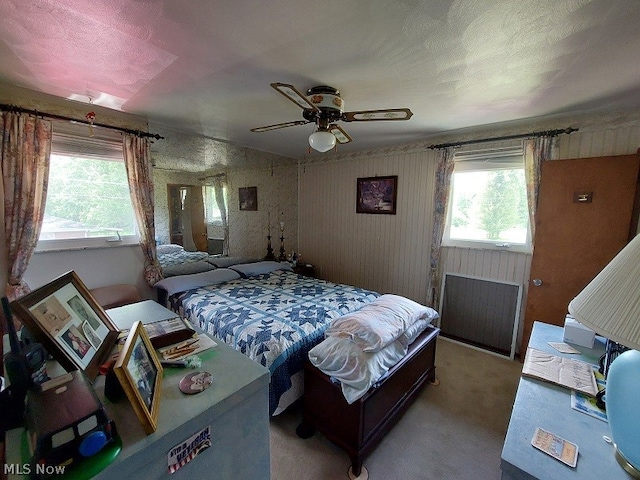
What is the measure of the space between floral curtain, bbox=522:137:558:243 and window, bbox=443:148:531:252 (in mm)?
106

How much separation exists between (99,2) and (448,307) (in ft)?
12.7

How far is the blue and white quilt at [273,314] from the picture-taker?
1829 mm

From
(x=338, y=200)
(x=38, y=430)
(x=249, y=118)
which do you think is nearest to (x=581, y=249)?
(x=338, y=200)

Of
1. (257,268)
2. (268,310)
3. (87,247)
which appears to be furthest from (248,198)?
(268,310)

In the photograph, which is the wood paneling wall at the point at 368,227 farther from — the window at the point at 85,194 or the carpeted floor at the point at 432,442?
the window at the point at 85,194

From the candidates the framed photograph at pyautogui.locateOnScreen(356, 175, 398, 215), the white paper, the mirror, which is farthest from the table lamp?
the mirror

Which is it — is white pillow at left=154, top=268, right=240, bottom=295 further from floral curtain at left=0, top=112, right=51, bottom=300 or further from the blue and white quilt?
floral curtain at left=0, top=112, right=51, bottom=300

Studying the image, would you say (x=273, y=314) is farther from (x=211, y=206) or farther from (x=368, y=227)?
(x=368, y=227)

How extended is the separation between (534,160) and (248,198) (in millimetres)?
3390

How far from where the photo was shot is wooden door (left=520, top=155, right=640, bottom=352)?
2.23m

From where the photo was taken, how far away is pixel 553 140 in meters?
2.55

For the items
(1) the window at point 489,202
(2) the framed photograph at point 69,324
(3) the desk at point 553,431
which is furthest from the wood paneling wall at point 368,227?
(2) the framed photograph at point 69,324

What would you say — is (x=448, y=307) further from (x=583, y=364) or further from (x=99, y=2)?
(x=99, y=2)

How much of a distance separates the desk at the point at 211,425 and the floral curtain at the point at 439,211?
2830 mm
